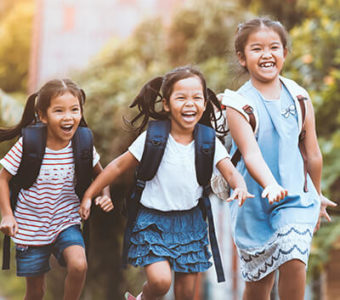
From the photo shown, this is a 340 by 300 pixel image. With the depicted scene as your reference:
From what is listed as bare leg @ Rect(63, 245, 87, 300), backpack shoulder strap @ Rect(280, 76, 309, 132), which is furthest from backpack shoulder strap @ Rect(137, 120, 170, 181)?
backpack shoulder strap @ Rect(280, 76, 309, 132)

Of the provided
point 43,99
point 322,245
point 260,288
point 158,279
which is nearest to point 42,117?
point 43,99

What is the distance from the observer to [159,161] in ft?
11.8

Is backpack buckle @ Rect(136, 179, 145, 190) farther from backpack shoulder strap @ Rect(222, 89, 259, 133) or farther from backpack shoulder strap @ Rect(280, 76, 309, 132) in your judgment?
backpack shoulder strap @ Rect(280, 76, 309, 132)

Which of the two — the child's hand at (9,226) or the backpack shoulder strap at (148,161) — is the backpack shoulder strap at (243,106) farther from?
the child's hand at (9,226)

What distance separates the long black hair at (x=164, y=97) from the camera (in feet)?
12.2

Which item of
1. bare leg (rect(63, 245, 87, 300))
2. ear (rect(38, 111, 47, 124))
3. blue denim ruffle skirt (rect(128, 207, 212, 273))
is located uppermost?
ear (rect(38, 111, 47, 124))

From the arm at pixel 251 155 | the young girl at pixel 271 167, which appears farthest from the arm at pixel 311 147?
the arm at pixel 251 155

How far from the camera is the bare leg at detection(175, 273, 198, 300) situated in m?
3.66

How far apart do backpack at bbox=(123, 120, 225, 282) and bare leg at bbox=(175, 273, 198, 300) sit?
0.52ft

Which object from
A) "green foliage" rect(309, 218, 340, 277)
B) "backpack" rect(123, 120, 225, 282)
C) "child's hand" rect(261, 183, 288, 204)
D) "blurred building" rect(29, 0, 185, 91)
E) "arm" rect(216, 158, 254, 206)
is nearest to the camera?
"child's hand" rect(261, 183, 288, 204)

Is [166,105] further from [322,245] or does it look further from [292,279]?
[322,245]

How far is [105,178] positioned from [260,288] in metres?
1.17

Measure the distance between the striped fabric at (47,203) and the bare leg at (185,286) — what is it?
27.6 inches

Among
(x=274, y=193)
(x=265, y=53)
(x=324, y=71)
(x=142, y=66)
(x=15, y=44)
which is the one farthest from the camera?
(x=15, y=44)
